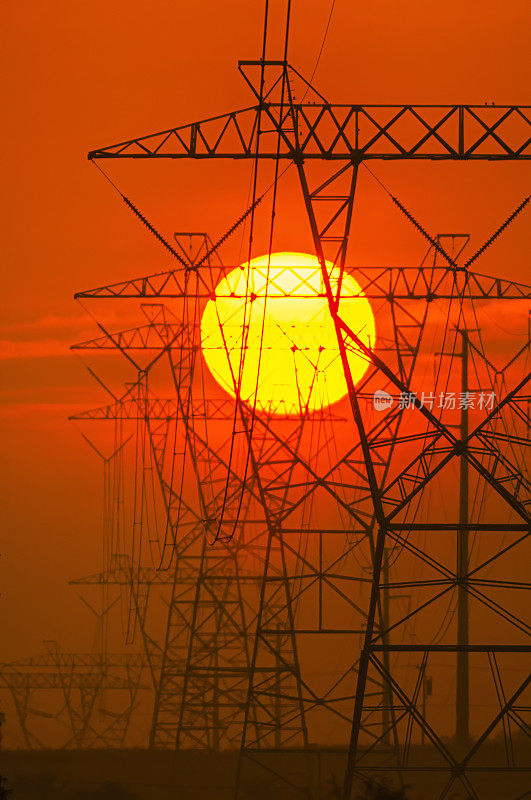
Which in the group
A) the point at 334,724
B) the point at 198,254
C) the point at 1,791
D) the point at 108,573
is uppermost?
the point at 198,254

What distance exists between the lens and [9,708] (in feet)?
196

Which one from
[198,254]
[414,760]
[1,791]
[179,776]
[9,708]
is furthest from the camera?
[9,708]

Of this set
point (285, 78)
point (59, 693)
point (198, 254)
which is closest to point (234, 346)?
point (198, 254)

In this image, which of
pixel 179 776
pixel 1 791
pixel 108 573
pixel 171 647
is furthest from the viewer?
pixel 108 573

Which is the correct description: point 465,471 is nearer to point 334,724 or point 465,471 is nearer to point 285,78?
point 334,724

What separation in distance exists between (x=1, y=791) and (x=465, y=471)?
93.7ft

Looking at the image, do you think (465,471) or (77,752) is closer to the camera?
(465,471)

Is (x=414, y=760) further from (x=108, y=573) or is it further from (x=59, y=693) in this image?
(x=59, y=693)

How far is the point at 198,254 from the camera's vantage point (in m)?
33.9

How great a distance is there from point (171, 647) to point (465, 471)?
449 inches

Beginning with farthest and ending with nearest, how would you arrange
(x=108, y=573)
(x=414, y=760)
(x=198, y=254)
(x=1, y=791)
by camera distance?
(x=108, y=573) → (x=414, y=760) → (x=198, y=254) → (x=1, y=791)

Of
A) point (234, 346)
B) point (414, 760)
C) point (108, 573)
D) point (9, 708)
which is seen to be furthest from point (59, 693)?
point (234, 346)

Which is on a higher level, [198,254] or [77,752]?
[198,254]

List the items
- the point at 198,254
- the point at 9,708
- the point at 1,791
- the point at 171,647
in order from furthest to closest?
the point at 9,708
the point at 171,647
the point at 198,254
the point at 1,791
